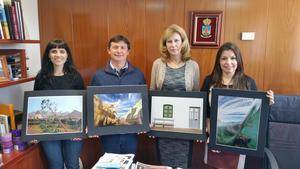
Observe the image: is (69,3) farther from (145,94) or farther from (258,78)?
(258,78)

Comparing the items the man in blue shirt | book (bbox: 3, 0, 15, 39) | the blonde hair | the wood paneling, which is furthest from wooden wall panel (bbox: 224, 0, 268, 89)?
book (bbox: 3, 0, 15, 39)

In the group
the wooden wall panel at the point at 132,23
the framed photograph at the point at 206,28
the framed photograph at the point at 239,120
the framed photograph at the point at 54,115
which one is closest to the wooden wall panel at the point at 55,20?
the wooden wall panel at the point at 132,23

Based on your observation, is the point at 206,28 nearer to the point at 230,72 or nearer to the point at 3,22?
the point at 230,72

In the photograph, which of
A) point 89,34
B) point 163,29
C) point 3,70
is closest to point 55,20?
point 89,34

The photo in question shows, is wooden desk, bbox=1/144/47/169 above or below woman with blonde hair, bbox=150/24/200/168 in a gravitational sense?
below

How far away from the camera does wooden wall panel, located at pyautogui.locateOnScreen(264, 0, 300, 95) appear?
2.21 metres

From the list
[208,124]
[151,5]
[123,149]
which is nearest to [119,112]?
[123,149]

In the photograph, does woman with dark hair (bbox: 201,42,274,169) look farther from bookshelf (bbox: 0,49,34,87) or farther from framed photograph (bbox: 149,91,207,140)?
bookshelf (bbox: 0,49,34,87)

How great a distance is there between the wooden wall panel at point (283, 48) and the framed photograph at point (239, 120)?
0.85 m

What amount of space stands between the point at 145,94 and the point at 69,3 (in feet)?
4.73

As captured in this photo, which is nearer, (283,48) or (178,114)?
(178,114)

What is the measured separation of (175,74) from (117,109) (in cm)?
53

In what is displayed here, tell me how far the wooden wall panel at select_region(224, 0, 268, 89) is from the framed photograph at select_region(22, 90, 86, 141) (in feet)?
4.99

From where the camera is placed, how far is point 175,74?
6.20ft
